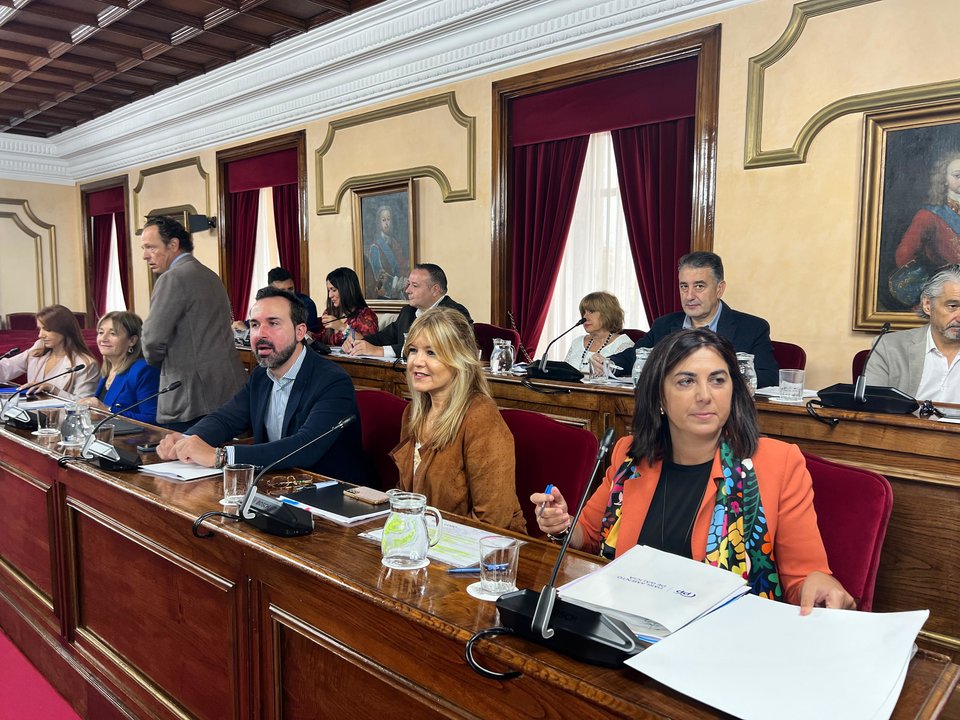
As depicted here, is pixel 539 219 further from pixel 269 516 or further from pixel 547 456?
pixel 269 516

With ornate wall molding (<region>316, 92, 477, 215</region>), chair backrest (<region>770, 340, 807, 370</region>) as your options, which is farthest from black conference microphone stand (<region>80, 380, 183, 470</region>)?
ornate wall molding (<region>316, 92, 477, 215</region>)

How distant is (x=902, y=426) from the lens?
217cm

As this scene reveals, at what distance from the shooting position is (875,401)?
230cm

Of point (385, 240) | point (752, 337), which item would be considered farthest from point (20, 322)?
point (752, 337)

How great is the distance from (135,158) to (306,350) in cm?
782

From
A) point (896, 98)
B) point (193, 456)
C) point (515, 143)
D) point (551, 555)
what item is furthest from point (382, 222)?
point (551, 555)

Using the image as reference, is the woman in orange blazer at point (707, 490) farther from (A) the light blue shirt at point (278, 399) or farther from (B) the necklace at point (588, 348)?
(B) the necklace at point (588, 348)

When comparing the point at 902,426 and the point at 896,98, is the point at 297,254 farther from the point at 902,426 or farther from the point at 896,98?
the point at 902,426

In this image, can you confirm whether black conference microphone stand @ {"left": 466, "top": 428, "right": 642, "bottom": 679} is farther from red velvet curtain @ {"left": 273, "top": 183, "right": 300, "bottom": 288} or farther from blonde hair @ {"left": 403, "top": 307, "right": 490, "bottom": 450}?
red velvet curtain @ {"left": 273, "top": 183, "right": 300, "bottom": 288}

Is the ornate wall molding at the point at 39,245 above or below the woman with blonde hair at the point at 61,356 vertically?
above

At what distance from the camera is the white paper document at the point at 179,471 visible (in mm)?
1940

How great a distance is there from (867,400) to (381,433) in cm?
158

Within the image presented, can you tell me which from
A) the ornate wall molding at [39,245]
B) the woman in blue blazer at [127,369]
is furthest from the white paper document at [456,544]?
the ornate wall molding at [39,245]

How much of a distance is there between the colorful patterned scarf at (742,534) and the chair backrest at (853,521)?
0.47 ft
